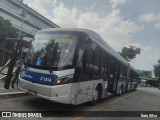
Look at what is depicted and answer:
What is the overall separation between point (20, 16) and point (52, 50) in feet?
172

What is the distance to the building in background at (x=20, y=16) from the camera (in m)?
51.4

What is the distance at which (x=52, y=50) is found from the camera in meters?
7.87

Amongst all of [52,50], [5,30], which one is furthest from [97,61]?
[5,30]

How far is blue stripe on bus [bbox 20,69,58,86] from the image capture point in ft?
24.4

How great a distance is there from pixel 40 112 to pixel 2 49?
1394 inches

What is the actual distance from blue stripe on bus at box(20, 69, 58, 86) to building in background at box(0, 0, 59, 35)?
36.9 m

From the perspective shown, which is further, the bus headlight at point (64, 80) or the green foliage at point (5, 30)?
the green foliage at point (5, 30)

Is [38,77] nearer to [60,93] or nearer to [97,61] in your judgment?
[60,93]

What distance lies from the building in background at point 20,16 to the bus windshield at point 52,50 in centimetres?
3661

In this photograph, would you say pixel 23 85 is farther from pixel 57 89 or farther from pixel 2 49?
pixel 2 49

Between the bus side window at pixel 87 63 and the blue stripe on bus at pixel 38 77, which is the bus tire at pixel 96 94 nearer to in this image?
the bus side window at pixel 87 63

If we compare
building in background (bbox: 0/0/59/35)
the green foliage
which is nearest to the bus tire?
the green foliage

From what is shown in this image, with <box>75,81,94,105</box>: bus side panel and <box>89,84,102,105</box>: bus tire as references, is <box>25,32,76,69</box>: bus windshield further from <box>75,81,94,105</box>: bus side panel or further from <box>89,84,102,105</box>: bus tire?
<box>89,84,102,105</box>: bus tire

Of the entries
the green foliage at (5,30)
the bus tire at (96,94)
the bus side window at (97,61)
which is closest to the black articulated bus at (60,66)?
the bus side window at (97,61)
